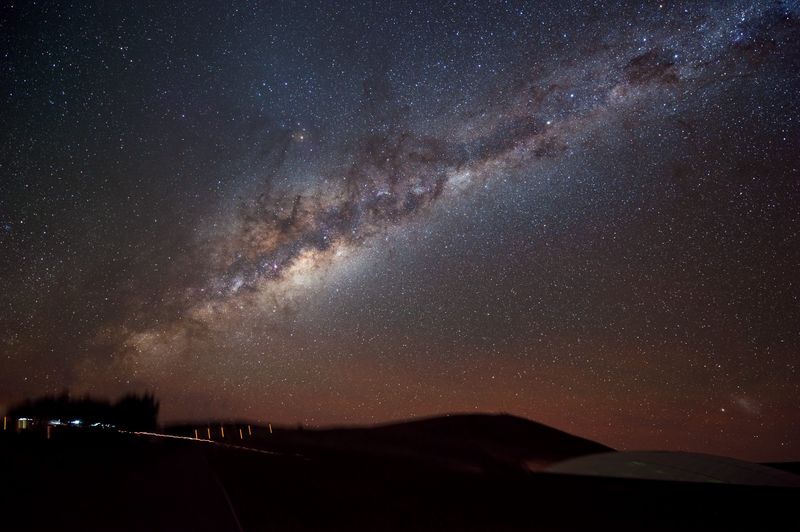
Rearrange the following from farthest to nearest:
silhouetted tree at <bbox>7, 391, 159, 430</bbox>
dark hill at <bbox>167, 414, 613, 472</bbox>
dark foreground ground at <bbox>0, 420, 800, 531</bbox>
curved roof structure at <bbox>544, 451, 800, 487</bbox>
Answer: silhouetted tree at <bbox>7, 391, 159, 430</bbox>, dark hill at <bbox>167, 414, 613, 472</bbox>, curved roof structure at <bbox>544, 451, 800, 487</bbox>, dark foreground ground at <bbox>0, 420, 800, 531</bbox>

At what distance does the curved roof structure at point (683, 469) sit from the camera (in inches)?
1026

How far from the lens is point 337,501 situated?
1647 centimetres

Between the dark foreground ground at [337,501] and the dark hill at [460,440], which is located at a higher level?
the dark foreground ground at [337,501]

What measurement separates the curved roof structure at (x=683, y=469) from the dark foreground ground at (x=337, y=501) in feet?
8.05

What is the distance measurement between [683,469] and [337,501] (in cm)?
1821

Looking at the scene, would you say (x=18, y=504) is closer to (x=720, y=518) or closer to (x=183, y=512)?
(x=183, y=512)

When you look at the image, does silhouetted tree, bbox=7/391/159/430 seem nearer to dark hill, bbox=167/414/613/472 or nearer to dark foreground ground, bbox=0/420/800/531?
dark hill, bbox=167/414/613/472

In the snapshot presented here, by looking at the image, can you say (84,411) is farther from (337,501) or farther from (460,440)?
(337,501)

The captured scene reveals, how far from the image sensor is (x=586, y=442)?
2623 inches

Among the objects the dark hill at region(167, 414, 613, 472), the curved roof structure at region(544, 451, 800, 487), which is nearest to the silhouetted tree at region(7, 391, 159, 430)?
the dark hill at region(167, 414, 613, 472)

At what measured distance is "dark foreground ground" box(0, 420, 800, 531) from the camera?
1204cm

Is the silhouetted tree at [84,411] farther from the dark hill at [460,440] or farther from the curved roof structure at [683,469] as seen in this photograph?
the curved roof structure at [683,469]

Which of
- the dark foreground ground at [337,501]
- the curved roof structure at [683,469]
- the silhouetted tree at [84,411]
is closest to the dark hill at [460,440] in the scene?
the curved roof structure at [683,469]

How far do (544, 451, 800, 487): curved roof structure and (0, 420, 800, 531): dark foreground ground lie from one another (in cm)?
245
